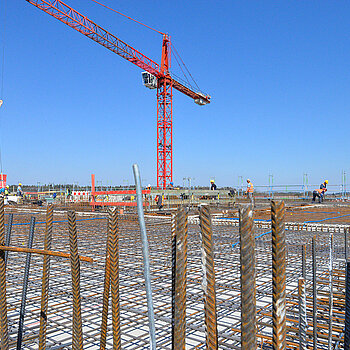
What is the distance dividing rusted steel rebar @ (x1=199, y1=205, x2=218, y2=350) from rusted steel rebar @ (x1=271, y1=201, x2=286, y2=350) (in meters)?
0.26

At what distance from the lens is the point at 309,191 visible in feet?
84.4

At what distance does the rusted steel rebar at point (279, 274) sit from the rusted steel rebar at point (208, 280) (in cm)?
26

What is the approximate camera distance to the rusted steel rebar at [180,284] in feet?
4.74

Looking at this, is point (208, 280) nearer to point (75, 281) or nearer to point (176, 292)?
point (176, 292)

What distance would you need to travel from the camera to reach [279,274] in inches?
50.0

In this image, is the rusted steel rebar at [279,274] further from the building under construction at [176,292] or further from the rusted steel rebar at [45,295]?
the rusted steel rebar at [45,295]

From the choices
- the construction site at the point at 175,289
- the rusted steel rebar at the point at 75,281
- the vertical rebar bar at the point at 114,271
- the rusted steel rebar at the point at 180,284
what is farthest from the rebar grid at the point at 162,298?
the rusted steel rebar at the point at 180,284

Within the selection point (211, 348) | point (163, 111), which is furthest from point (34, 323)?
point (163, 111)

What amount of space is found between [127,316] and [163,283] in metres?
1.16

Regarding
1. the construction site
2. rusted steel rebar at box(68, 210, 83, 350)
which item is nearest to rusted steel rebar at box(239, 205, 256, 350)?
the construction site

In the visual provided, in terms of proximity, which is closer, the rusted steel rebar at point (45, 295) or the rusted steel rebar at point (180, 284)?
the rusted steel rebar at point (180, 284)

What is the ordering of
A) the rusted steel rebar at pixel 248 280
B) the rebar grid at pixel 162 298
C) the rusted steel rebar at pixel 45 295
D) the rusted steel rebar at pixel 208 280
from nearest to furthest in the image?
the rusted steel rebar at pixel 248 280 < the rusted steel rebar at pixel 208 280 < the rusted steel rebar at pixel 45 295 < the rebar grid at pixel 162 298

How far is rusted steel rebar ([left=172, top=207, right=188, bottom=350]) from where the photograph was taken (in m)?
1.45

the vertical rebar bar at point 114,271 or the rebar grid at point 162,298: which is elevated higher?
the vertical rebar bar at point 114,271
